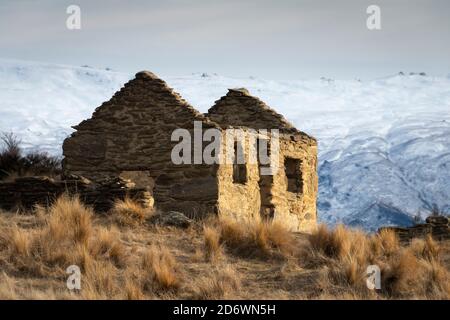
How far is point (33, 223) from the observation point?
53.1ft

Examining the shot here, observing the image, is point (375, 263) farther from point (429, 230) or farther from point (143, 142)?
point (143, 142)

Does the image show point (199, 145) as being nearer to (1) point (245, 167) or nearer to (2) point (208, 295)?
(1) point (245, 167)

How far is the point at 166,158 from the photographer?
20.5 meters

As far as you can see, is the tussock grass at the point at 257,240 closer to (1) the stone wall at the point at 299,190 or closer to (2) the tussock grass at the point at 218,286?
(2) the tussock grass at the point at 218,286

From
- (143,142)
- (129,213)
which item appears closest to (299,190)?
(143,142)

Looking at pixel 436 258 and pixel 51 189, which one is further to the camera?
pixel 51 189

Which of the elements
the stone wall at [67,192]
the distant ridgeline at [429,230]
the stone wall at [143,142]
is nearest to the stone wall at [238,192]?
the stone wall at [143,142]

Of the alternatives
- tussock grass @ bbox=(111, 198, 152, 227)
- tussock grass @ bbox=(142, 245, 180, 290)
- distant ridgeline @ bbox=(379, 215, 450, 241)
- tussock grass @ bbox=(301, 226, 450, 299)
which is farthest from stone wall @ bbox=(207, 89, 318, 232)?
tussock grass @ bbox=(142, 245, 180, 290)

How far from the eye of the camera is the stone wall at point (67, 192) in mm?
17828

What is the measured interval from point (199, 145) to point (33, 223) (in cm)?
509

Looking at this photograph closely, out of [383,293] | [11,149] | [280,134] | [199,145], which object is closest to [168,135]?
[199,145]

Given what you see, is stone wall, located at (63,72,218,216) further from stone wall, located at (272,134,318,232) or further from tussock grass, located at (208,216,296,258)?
tussock grass, located at (208,216,296,258)

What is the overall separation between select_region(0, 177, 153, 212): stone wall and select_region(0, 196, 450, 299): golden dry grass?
1.93ft

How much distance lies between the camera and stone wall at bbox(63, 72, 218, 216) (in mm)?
A: 20109
